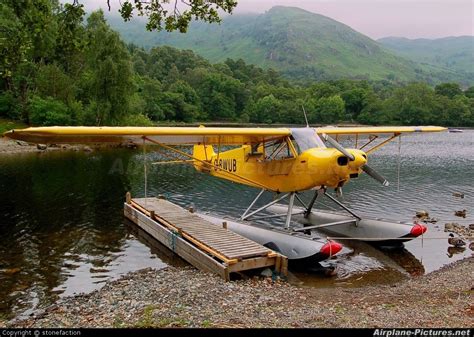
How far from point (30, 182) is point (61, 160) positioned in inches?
425

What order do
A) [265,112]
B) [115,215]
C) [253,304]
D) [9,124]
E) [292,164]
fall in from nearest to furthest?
[253,304], [292,164], [115,215], [9,124], [265,112]

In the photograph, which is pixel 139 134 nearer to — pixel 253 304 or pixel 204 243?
pixel 204 243

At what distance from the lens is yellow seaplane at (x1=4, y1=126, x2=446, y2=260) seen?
11266 millimetres

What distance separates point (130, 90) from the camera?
50250 mm

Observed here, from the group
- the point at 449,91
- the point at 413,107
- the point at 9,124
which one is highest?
the point at 449,91

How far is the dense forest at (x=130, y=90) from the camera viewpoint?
11.3m

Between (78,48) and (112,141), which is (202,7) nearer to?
(78,48)

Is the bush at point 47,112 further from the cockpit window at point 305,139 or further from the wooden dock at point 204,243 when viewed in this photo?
the cockpit window at point 305,139

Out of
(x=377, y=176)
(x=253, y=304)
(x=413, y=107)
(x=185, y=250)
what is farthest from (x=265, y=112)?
(x=253, y=304)

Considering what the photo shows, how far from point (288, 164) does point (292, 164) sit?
20 cm

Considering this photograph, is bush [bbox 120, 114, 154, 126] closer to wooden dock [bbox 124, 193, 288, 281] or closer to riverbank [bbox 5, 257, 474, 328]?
wooden dock [bbox 124, 193, 288, 281]

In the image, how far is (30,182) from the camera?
24625 millimetres

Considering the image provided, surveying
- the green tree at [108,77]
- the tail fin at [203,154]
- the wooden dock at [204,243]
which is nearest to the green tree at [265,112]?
the green tree at [108,77]

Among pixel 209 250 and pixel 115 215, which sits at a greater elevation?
pixel 209 250
